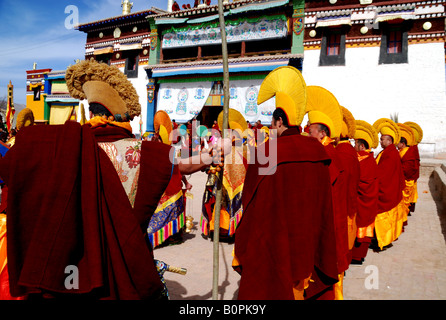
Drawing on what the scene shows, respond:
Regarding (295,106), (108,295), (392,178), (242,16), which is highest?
(242,16)

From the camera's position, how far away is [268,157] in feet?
7.64

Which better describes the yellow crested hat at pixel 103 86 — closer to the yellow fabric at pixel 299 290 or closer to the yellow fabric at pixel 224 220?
the yellow fabric at pixel 299 290

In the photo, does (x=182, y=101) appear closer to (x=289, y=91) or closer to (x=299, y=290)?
(x=289, y=91)

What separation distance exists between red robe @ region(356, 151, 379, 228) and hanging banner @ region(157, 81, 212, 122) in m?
12.3

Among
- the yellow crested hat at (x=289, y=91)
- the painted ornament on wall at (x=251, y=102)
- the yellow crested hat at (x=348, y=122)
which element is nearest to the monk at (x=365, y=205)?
the yellow crested hat at (x=348, y=122)

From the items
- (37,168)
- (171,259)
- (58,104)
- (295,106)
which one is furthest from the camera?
(58,104)

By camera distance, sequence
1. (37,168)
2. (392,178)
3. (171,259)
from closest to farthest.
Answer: (37,168), (171,259), (392,178)

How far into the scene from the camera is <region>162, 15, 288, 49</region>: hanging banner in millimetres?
15000

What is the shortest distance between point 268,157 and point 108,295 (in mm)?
1365

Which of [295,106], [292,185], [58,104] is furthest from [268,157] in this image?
[58,104]

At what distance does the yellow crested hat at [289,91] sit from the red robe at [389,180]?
3685 millimetres

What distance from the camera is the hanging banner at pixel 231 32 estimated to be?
591 inches
